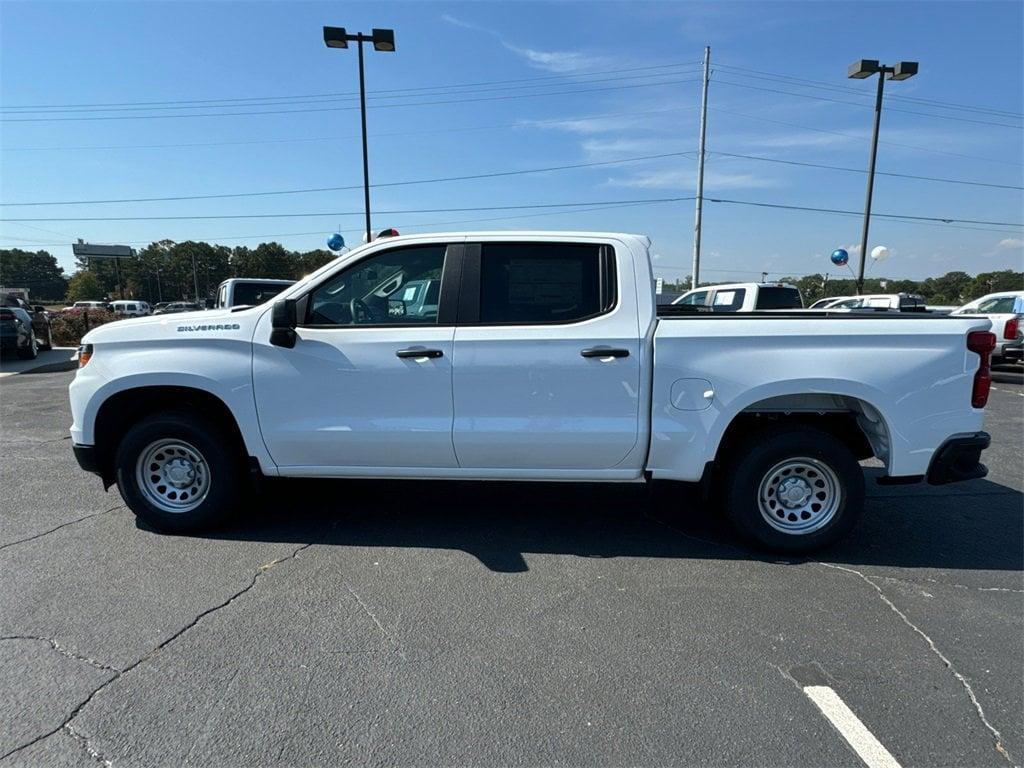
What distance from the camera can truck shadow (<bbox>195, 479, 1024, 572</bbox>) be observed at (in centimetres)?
399

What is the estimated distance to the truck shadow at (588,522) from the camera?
3.99 metres

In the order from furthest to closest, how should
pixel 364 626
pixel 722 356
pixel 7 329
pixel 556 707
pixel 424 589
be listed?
1. pixel 7 329
2. pixel 722 356
3. pixel 424 589
4. pixel 364 626
5. pixel 556 707

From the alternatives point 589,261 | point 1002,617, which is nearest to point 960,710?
point 1002,617

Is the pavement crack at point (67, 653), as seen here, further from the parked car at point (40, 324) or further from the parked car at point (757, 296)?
the parked car at point (40, 324)

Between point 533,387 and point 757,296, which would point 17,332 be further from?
point 757,296

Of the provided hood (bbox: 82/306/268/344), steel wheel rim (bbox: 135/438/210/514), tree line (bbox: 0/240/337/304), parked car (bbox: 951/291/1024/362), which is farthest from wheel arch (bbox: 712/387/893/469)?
tree line (bbox: 0/240/337/304)

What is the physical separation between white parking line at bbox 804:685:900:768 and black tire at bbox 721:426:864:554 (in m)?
1.33

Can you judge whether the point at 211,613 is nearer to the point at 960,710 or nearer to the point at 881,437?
the point at 960,710

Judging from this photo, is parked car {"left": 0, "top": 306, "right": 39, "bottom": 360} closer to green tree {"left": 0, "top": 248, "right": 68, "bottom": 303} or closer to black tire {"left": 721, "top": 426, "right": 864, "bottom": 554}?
black tire {"left": 721, "top": 426, "right": 864, "bottom": 554}

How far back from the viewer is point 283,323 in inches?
146

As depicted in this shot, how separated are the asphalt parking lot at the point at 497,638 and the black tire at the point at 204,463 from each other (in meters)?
0.19

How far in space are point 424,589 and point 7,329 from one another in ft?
52.5

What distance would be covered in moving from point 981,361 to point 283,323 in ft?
13.9

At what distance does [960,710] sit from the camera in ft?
8.25
